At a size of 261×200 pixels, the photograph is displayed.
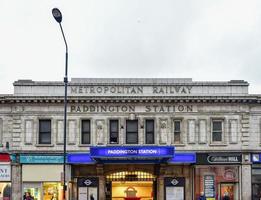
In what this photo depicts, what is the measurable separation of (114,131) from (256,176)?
1087cm

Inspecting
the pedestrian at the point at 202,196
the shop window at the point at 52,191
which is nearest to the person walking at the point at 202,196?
the pedestrian at the point at 202,196

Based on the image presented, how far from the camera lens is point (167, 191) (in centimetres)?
4991

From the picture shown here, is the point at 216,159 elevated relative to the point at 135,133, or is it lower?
lower

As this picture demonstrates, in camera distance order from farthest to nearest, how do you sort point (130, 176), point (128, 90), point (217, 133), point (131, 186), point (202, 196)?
point (131, 186), point (130, 176), point (217, 133), point (128, 90), point (202, 196)

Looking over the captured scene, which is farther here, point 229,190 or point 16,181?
point 229,190

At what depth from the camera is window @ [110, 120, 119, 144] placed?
163 ft

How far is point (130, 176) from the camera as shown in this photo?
50.9 m

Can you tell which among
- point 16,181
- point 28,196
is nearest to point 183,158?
point 28,196

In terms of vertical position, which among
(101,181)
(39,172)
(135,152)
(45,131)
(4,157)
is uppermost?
(45,131)

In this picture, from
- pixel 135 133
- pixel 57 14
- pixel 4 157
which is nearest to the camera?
pixel 57 14

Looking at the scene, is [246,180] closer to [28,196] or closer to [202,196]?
[202,196]

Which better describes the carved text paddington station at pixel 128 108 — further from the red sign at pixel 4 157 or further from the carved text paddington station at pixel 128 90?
the red sign at pixel 4 157

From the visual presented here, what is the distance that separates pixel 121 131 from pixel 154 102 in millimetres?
3193

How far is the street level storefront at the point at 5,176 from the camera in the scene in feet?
161
